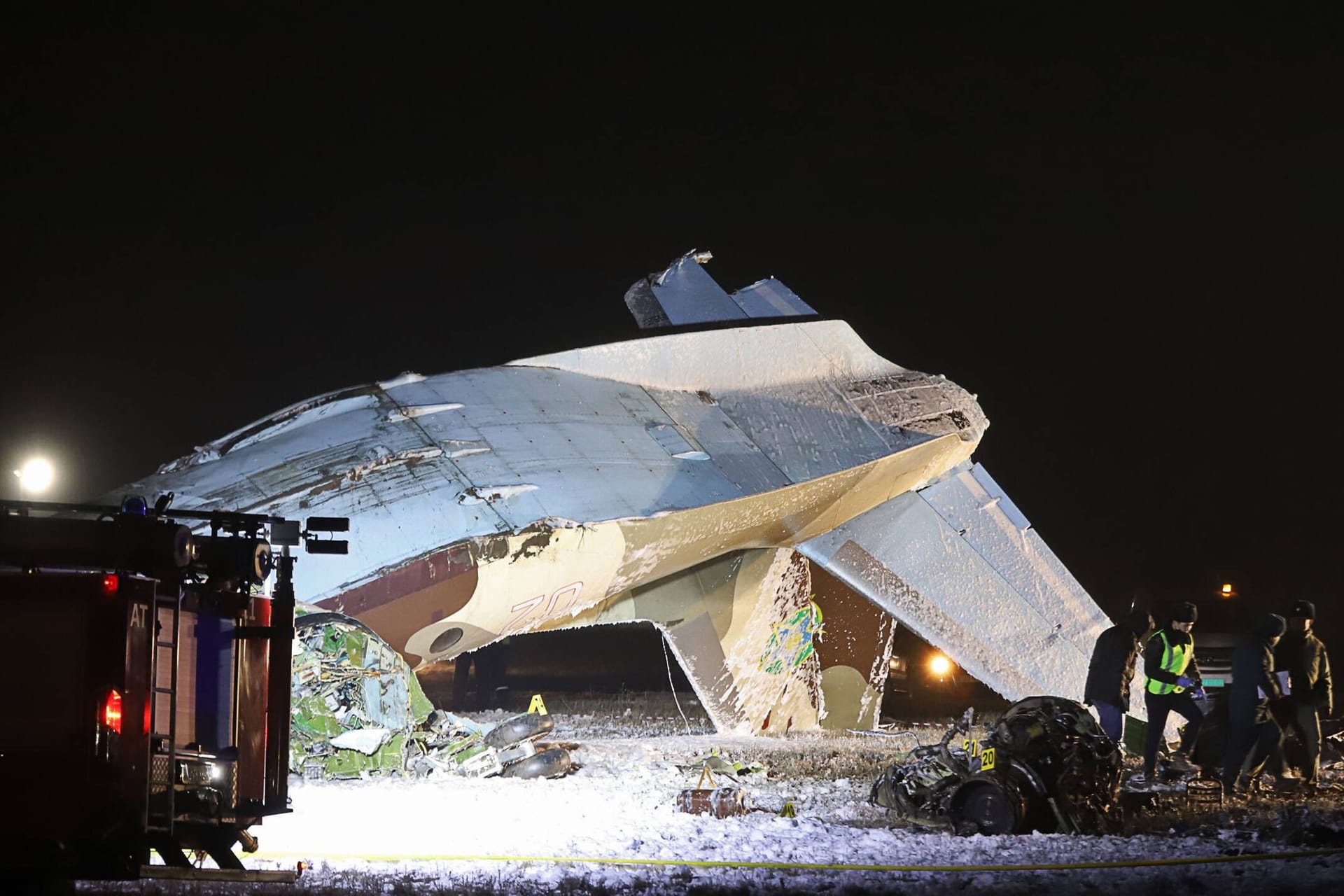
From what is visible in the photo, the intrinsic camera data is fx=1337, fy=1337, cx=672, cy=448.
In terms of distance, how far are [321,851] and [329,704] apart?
11.0ft

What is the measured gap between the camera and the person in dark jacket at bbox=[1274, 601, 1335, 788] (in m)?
11.7

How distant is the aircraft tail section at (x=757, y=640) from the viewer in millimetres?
17250

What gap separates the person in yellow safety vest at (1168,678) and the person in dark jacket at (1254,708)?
0.45 m

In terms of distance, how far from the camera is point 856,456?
16203 mm

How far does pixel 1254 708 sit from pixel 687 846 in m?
5.66

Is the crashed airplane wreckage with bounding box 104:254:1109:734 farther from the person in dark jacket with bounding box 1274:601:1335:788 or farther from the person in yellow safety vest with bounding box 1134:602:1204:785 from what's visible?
the person in dark jacket with bounding box 1274:601:1335:788

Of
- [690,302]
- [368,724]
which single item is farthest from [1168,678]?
[690,302]

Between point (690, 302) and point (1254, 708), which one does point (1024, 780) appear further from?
point (690, 302)

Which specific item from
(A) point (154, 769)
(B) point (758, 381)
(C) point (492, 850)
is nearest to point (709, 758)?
(C) point (492, 850)

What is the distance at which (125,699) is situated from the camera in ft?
17.6

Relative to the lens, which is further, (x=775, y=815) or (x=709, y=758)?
(x=709, y=758)

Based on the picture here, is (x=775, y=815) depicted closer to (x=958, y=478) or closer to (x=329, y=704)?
(x=329, y=704)

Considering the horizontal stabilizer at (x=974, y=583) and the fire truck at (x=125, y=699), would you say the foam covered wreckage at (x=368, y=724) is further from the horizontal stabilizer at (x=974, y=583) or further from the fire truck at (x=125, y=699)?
the horizontal stabilizer at (x=974, y=583)

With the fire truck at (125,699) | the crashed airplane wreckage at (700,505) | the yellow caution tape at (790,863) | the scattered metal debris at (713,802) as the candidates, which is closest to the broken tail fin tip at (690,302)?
the crashed airplane wreckage at (700,505)
